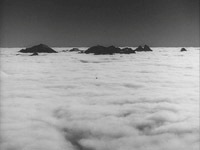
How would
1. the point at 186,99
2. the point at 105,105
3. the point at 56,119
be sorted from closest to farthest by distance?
the point at 56,119, the point at 105,105, the point at 186,99

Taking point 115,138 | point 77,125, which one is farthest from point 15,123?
point 115,138

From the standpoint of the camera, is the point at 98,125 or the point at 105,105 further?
the point at 105,105

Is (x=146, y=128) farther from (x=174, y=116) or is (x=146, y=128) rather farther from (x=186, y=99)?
(x=186, y=99)

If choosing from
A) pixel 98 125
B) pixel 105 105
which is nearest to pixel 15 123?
pixel 98 125

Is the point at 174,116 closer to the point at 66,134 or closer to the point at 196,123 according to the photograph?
the point at 196,123

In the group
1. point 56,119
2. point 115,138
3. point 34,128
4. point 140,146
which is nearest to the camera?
point 140,146

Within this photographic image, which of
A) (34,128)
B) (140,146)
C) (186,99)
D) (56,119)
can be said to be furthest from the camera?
(186,99)

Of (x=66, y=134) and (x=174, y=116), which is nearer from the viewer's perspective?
(x=66, y=134)

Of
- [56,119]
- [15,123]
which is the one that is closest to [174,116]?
[56,119]

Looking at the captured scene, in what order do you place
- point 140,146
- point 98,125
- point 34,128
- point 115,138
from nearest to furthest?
point 140,146 < point 115,138 < point 34,128 < point 98,125
